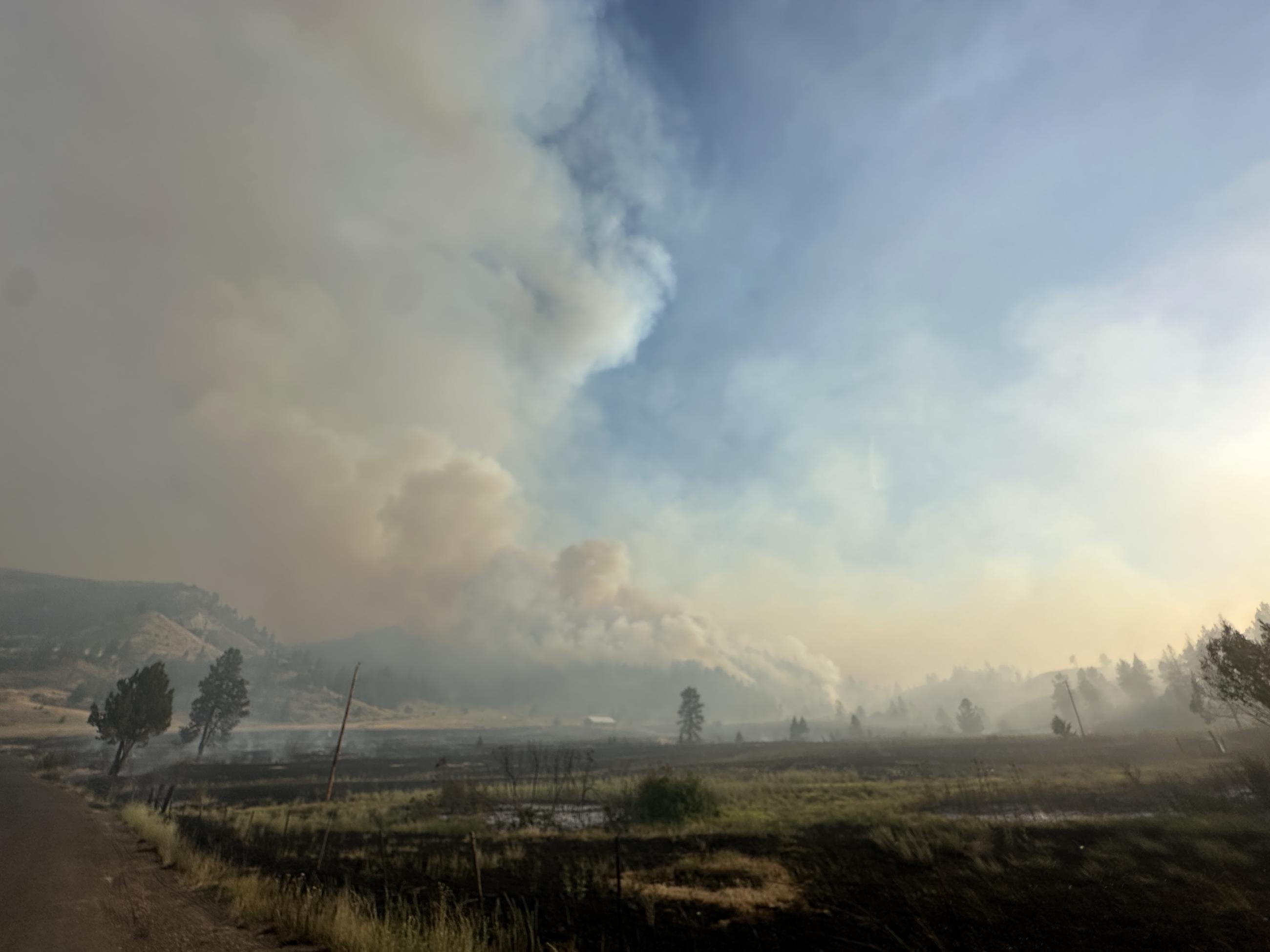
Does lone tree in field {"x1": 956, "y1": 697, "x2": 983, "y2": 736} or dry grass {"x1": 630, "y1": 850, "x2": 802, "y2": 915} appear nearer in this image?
dry grass {"x1": 630, "y1": 850, "x2": 802, "y2": 915}

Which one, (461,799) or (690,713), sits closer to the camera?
(461,799)

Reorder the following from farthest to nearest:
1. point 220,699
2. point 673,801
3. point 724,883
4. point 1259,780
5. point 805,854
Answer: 1. point 220,699
2. point 673,801
3. point 1259,780
4. point 805,854
5. point 724,883

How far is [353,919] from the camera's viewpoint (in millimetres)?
12766

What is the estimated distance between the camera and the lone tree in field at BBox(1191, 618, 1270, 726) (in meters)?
35.9

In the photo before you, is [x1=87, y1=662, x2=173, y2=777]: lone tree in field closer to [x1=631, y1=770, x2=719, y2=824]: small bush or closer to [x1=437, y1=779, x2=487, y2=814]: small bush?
[x1=437, y1=779, x2=487, y2=814]: small bush

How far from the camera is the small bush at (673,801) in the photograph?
35.5 meters

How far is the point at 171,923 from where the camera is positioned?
13758 millimetres

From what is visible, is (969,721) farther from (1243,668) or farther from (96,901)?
(96,901)

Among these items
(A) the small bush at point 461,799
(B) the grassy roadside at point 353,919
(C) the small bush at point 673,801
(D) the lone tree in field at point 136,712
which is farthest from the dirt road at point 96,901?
(D) the lone tree in field at point 136,712

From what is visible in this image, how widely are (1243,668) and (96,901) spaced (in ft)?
194

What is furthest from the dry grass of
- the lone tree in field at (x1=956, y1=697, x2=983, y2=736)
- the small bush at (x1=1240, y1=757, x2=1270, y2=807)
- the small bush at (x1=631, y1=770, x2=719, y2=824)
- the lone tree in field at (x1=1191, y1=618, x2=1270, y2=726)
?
the lone tree in field at (x1=956, y1=697, x2=983, y2=736)

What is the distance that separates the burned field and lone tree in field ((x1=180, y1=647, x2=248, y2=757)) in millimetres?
39058

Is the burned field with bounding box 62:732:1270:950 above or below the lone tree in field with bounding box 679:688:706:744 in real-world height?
below

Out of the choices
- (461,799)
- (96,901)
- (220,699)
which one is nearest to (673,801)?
(461,799)
